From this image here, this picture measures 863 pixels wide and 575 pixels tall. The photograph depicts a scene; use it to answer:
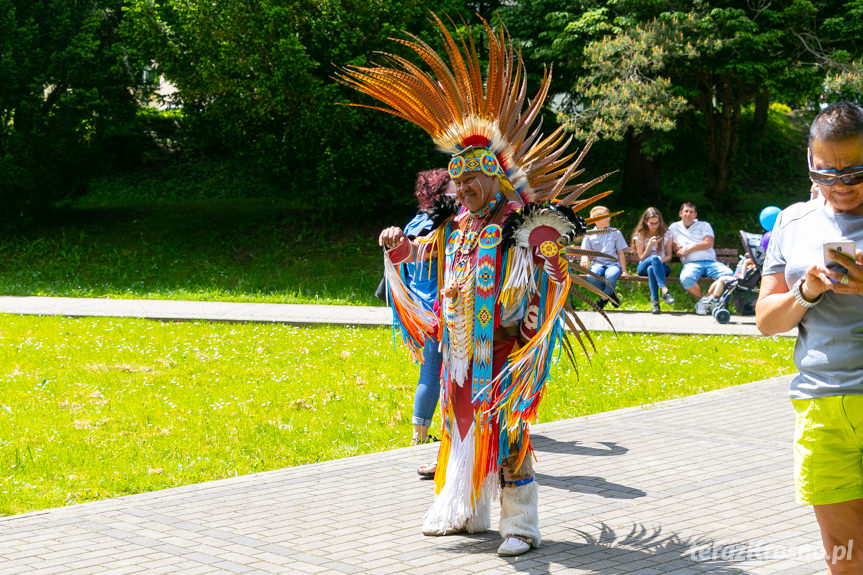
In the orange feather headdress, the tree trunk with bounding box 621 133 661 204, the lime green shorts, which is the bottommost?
the lime green shorts

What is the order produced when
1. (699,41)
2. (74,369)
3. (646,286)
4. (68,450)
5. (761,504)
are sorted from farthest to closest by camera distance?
(699,41) → (646,286) → (74,369) → (68,450) → (761,504)

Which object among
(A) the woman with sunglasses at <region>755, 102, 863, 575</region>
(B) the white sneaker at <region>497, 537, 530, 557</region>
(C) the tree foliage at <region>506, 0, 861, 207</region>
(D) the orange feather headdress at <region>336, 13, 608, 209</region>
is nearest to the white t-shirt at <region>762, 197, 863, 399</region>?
(A) the woman with sunglasses at <region>755, 102, 863, 575</region>

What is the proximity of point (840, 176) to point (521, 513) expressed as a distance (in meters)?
2.50

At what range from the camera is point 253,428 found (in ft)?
25.7

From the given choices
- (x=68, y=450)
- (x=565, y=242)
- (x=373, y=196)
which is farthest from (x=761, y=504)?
(x=373, y=196)

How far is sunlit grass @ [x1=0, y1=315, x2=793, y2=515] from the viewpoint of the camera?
682 cm

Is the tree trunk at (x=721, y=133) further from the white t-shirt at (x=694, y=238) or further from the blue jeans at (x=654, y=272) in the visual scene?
the blue jeans at (x=654, y=272)

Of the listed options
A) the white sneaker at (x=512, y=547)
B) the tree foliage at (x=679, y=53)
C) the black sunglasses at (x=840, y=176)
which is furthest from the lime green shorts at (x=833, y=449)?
the tree foliage at (x=679, y=53)

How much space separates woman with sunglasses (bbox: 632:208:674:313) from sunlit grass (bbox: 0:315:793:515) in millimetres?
2338

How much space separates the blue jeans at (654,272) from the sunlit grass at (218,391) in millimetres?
2340

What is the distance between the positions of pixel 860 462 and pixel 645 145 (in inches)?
690

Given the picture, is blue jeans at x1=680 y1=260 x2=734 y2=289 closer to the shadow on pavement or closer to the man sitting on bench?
the man sitting on bench

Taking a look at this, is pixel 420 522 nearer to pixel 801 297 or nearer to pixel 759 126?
pixel 801 297

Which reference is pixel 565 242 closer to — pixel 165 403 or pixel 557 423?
pixel 557 423
